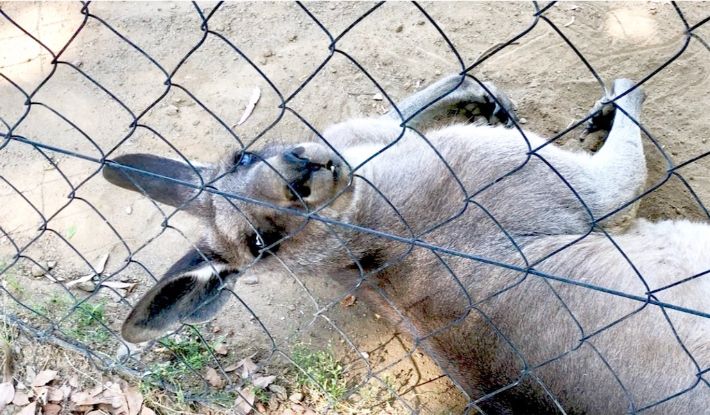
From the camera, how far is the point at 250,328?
172 inches

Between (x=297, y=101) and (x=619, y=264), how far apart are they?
8.43 ft

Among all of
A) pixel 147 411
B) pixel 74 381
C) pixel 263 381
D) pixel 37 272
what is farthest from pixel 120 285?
pixel 263 381

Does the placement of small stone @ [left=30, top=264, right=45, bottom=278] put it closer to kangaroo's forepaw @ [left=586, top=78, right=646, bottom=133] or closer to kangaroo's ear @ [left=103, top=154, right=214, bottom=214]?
kangaroo's ear @ [left=103, top=154, right=214, bottom=214]

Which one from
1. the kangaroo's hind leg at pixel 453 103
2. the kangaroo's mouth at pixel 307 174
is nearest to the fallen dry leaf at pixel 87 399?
the kangaroo's mouth at pixel 307 174

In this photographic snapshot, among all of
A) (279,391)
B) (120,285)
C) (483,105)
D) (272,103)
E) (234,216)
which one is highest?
(272,103)

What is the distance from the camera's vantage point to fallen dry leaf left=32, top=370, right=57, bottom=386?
399 cm

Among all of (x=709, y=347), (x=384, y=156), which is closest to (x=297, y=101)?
(x=384, y=156)

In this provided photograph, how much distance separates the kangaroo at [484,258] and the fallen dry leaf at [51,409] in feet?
3.15

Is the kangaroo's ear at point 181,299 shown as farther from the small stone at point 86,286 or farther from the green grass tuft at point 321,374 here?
the small stone at point 86,286

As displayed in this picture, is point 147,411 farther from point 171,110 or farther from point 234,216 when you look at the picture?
point 171,110

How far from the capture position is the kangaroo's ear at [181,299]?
331cm

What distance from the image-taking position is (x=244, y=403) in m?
4.04

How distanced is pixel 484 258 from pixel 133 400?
205cm

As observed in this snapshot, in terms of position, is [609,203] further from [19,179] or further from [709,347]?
[19,179]
